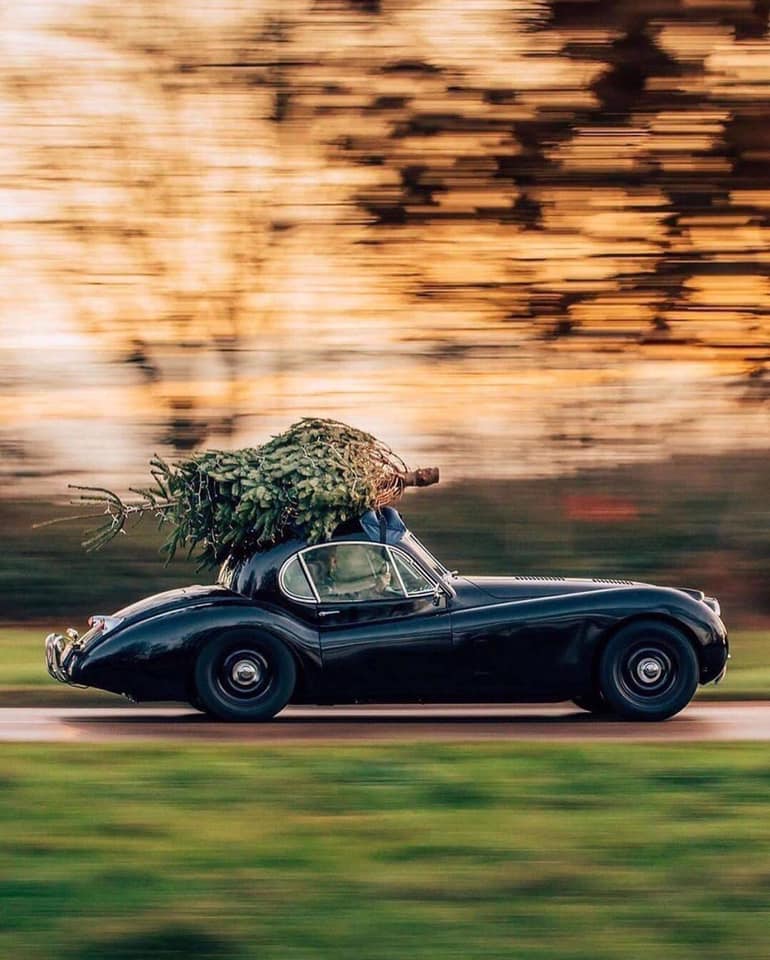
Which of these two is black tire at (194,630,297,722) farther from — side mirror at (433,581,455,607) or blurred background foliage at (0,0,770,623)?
blurred background foliage at (0,0,770,623)

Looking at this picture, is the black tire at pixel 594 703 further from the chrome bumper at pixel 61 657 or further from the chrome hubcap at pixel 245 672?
the chrome bumper at pixel 61 657

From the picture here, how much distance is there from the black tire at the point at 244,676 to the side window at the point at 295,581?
39 centimetres

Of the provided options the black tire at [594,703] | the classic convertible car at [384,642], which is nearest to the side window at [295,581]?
the classic convertible car at [384,642]

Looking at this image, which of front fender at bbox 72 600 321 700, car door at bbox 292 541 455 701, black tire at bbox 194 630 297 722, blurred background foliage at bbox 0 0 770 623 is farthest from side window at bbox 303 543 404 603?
blurred background foliage at bbox 0 0 770 623

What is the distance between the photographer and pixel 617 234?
18.2 metres

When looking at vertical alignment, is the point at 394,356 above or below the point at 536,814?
above

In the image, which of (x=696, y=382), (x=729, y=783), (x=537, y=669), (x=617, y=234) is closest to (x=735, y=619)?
(x=696, y=382)

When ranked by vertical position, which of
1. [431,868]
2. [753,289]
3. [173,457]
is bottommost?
[431,868]

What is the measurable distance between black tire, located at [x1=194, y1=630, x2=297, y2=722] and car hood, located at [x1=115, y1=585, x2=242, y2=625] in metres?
0.36

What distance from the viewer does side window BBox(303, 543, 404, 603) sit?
36.0 feet

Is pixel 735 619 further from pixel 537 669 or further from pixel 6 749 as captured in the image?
pixel 6 749

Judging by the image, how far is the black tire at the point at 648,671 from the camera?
35.7ft

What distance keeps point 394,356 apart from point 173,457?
2855 millimetres

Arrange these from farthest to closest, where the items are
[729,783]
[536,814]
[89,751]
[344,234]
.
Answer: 1. [344,234]
2. [89,751]
3. [729,783]
4. [536,814]
